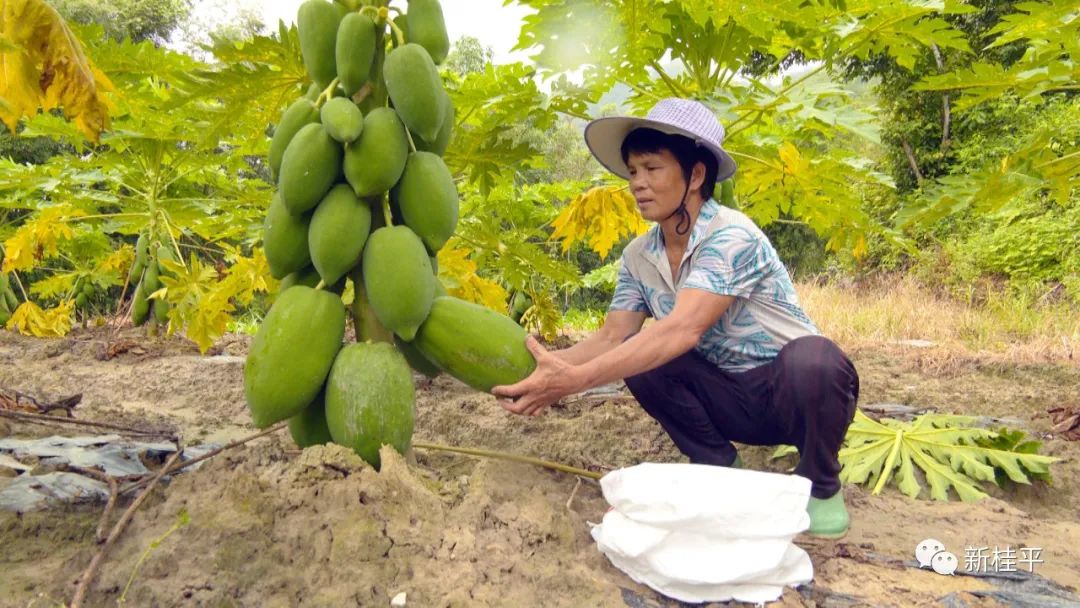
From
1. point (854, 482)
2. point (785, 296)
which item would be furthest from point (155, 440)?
point (854, 482)

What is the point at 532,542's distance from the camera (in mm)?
1635

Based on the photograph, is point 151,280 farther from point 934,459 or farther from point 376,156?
point 934,459

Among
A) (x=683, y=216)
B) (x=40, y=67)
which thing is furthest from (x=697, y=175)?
(x=40, y=67)

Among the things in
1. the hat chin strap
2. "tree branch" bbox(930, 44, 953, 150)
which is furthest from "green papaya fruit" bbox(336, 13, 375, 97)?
"tree branch" bbox(930, 44, 953, 150)

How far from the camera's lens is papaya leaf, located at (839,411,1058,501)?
2627 mm

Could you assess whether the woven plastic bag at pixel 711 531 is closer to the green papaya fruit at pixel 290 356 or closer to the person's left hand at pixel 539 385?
the person's left hand at pixel 539 385

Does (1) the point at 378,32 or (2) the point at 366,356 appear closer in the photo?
(2) the point at 366,356

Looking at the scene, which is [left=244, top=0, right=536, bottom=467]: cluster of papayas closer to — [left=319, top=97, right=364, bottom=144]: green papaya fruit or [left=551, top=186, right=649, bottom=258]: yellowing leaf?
[left=319, top=97, right=364, bottom=144]: green papaya fruit

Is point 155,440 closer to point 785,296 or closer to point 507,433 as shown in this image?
point 507,433

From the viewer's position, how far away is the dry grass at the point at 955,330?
5.34 metres

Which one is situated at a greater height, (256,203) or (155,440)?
(256,203)

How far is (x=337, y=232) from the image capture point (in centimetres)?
182

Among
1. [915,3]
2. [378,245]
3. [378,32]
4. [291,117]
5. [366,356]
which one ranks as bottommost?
[366,356]

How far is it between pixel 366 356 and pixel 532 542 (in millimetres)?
609
